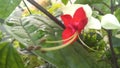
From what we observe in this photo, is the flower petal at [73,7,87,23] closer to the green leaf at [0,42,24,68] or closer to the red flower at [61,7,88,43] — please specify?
the red flower at [61,7,88,43]

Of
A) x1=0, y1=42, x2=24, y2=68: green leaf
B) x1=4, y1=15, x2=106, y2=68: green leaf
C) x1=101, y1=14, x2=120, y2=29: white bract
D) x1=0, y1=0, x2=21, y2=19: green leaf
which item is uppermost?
x1=0, y1=0, x2=21, y2=19: green leaf

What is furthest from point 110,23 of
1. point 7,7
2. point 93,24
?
point 7,7

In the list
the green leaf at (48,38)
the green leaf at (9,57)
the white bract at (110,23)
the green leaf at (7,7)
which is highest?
the green leaf at (7,7)

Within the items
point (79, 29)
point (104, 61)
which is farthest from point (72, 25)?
point (104, 61)

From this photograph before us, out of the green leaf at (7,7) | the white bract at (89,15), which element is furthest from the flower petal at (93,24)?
the green leaf at (7,7)

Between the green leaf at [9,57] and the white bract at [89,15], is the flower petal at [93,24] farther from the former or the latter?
the green leaf at [9,57]

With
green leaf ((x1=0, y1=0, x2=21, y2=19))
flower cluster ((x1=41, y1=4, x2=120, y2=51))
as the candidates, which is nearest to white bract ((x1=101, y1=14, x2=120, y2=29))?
flower cluster ((x1=41, y1=4, x2=120, y2=51))

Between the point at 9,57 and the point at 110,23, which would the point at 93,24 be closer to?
the point at 110,23
